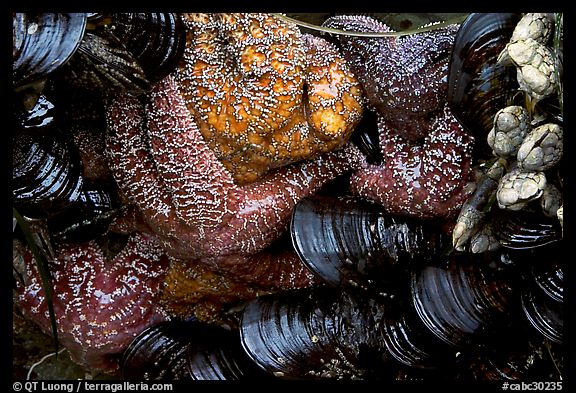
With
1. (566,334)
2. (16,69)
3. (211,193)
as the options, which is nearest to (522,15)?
(566,334)

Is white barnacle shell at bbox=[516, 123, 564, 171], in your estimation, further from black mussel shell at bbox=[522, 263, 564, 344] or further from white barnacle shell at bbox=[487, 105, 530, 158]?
black mussel shell at bbox=[522, 263, 564, 344]

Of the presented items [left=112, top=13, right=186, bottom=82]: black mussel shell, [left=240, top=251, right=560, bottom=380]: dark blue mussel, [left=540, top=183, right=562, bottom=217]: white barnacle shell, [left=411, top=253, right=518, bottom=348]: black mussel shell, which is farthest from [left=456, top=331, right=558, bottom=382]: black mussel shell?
[left=112, top=13, right=186, bottom=82]: black mussel shell

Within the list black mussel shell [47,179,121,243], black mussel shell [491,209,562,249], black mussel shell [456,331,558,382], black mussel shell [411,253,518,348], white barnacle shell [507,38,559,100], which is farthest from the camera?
black mussel shell [47,179,121,243]

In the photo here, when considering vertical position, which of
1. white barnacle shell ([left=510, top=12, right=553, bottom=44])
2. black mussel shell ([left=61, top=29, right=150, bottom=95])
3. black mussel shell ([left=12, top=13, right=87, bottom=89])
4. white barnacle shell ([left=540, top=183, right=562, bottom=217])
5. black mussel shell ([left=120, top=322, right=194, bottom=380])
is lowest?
black mussel shell ([left=120, top=322, right=194, bottom=380])

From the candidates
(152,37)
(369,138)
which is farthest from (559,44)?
(152,37)

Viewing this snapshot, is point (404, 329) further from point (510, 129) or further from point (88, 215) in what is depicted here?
point (88, 215)

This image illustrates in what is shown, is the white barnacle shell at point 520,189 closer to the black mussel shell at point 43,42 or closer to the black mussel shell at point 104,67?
the black mussel shell at point 104,67
